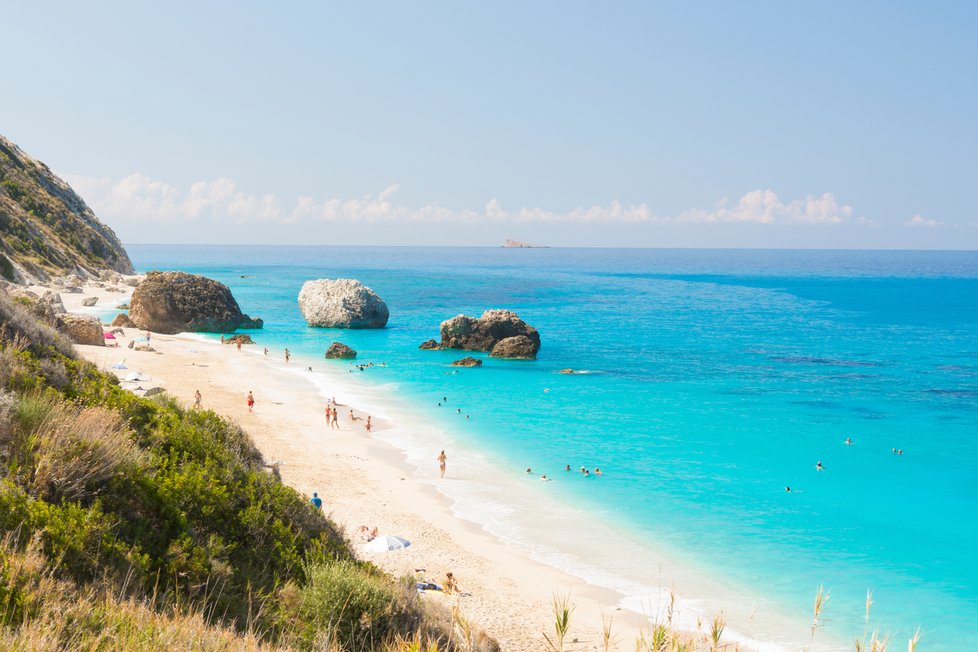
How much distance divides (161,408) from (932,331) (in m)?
95.8

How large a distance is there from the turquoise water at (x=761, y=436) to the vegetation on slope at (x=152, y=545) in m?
14.3

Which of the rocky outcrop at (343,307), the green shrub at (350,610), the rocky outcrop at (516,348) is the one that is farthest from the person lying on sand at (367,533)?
the rocky outcrop at (343,307)

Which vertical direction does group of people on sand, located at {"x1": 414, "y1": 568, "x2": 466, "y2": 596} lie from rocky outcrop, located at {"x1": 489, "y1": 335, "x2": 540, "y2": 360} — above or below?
below

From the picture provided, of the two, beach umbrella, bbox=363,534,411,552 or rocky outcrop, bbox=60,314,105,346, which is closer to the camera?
beach umbrella, bbox=363,534,411,552

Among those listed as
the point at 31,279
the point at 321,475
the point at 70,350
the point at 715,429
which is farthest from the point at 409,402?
the point at 31,279

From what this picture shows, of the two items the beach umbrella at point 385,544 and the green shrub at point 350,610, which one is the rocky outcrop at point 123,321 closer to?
the beach umbrella at point 385,544

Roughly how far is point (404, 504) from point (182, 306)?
49574 mm

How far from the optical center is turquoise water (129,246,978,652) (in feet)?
67.1

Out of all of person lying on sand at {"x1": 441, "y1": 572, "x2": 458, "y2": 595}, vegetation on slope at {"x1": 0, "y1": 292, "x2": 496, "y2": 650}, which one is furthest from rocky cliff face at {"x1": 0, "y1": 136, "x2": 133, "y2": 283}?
vegetation on slope at {"x1": 0, "y1": 292, "x2": 496, "y2": 650}

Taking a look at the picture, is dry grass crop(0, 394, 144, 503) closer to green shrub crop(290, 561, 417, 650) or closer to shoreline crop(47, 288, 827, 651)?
green shrub crop(290, 561, 417, 650)

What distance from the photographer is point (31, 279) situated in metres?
69.6

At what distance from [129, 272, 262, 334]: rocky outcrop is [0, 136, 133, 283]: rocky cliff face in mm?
12350

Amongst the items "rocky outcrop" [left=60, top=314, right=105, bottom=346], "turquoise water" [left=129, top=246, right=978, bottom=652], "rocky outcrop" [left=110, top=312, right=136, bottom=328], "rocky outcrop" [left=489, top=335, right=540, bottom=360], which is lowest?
"turquoise water" [left=129, top=246, right=978, bottom=652]

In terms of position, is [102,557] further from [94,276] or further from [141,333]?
[94,276]
